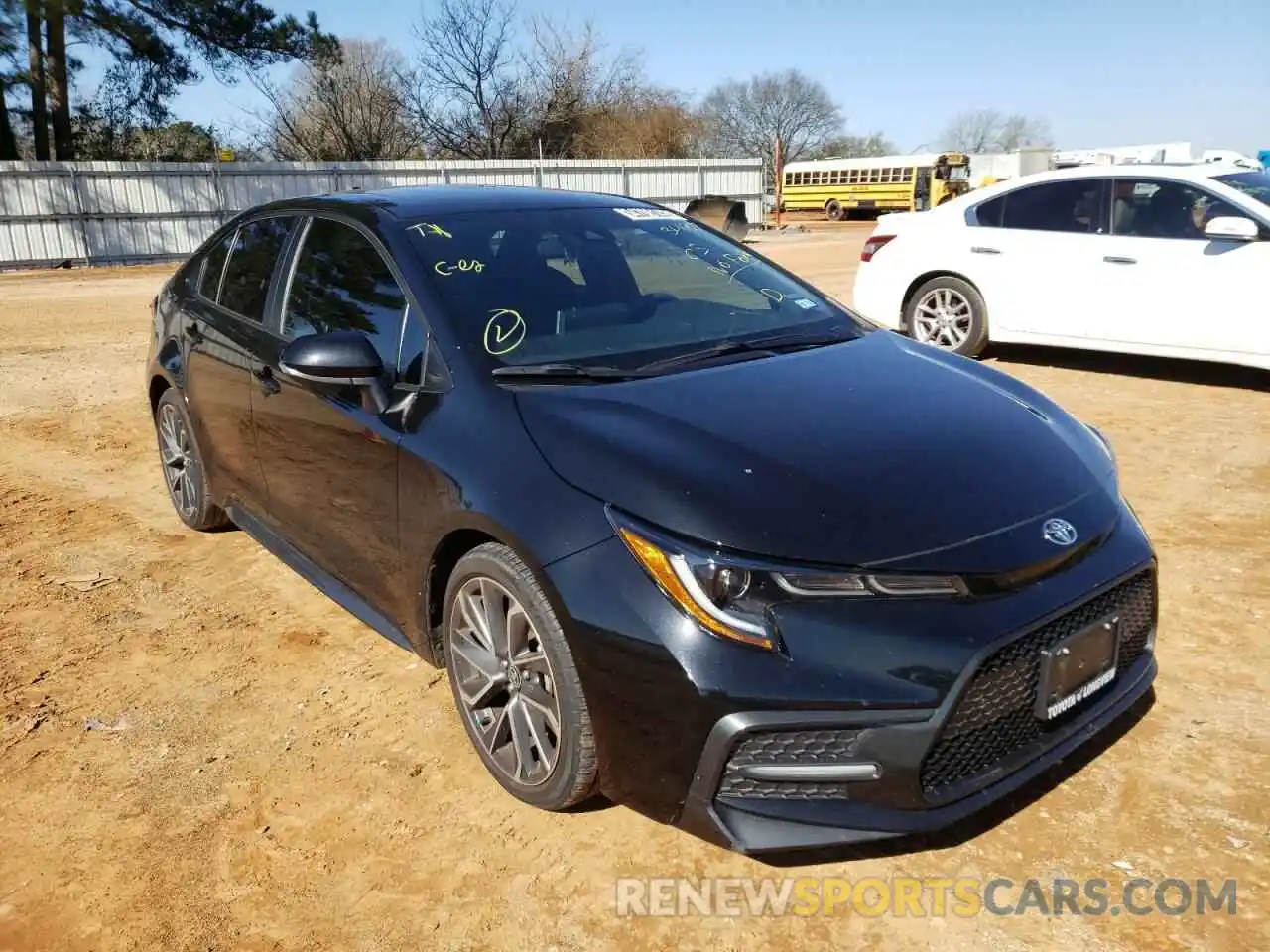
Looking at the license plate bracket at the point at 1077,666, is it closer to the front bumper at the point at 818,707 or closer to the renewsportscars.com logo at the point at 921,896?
the front bumper at the point at 818,707

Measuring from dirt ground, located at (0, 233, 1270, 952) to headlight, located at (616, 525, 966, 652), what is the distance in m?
0.75

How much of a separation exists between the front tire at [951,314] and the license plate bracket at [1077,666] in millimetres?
5626

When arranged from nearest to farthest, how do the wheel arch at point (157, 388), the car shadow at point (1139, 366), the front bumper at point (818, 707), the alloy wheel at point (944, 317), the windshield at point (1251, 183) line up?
the front bumper at point (818, 707) < the wheel arch at point (157, 388) < the windshield at point (1251, 183) < the car shadow at point (1139, 366) < the alloy wheel at point (944, 317)

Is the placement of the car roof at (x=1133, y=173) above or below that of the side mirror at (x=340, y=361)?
above

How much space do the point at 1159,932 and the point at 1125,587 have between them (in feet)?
2.63

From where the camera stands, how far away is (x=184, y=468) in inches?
193

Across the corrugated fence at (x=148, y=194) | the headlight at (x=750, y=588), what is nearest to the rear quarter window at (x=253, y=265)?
the headlight at (x=750, y=588)

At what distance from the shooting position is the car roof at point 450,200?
3.53 meters

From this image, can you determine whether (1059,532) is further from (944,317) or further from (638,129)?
(638,129)

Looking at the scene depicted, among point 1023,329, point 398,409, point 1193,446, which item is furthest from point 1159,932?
point 1023,329

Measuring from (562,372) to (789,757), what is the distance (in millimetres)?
1298

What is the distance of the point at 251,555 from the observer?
4.68 metres

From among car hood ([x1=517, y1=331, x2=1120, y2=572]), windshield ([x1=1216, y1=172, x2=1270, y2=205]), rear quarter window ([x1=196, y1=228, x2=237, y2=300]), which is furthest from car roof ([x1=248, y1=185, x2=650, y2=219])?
windshield ([x1=1216, y1=172, x2=1270, y2=205])

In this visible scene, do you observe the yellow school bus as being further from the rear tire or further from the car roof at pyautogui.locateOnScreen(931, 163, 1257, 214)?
the rear tire
